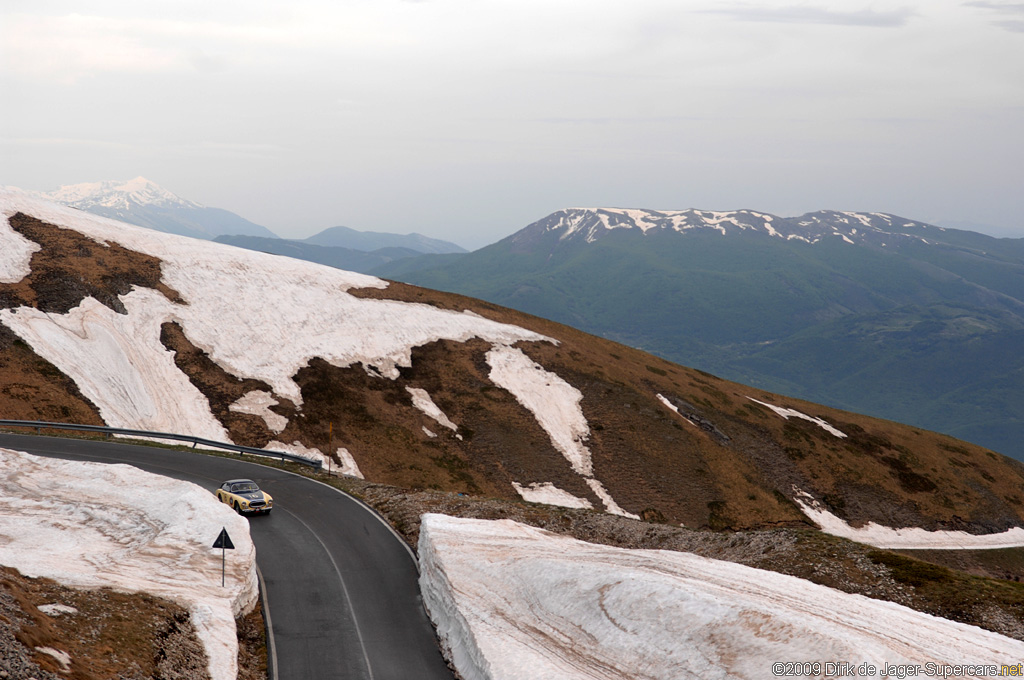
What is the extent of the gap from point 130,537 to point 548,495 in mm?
41098

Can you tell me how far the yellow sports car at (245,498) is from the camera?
3756 centimetres

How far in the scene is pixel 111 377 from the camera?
61.2 m

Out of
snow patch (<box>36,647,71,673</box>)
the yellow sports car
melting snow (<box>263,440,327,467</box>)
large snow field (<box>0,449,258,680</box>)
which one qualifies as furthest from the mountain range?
snow patch (<box>36,647,71,673</box>)

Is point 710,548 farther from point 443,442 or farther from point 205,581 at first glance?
point 443,442

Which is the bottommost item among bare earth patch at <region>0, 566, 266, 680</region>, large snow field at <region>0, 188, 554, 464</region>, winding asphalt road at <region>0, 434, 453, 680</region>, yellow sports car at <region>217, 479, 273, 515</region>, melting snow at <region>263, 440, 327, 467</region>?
melting snow at <region>263, 440, 327, 467</region>

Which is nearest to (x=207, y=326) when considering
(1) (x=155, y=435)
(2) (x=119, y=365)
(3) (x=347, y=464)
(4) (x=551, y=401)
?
(2) (x=119, y=365)

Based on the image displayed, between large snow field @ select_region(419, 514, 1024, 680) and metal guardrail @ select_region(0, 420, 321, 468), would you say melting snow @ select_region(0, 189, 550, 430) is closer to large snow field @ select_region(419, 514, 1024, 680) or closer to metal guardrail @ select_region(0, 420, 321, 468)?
metal guardrail @ select_region(0, 420, 321, 468)

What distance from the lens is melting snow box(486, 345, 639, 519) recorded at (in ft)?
234

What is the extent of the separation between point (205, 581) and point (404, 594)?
8.68 meters

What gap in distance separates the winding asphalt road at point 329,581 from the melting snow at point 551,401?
3189 centimetres

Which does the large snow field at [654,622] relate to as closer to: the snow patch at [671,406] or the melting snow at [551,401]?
the melting snow at [551,401]

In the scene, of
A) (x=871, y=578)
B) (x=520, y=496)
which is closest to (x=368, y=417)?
(x=520, y=496)

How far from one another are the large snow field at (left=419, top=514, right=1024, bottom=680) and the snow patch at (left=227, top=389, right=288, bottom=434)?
37115 mm

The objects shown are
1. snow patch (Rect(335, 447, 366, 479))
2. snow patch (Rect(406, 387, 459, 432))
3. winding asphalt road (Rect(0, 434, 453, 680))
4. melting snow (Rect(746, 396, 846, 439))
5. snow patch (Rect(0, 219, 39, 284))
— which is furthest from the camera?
Result: melting snow (Rect(746, 396, 846, 439))
